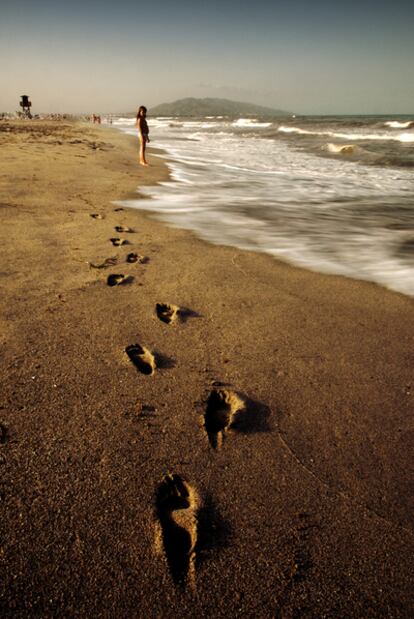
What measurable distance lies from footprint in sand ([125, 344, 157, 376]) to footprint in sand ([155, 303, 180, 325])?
33cm

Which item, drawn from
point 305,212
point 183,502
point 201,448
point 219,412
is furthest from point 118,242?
point 305,212

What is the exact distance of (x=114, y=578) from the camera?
1.02 m

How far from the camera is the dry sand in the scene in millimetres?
1032

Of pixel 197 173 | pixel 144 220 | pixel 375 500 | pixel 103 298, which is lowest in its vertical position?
pixel 375 500

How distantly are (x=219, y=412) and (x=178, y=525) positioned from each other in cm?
54

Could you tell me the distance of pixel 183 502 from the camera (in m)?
1.25

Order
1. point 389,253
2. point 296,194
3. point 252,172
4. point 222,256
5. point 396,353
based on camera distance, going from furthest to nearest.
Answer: point 252,172 < point 296,194 < point 389,253 < point 222,256 < point 396,353

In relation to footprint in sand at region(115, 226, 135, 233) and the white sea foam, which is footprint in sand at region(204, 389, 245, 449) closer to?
footprint in sand at region(115, 226, 135, 233)

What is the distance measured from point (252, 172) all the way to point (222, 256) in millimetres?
6733

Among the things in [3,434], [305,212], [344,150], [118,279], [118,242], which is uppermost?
[344,150]

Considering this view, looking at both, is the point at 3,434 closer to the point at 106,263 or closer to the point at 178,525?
the point at 178,525

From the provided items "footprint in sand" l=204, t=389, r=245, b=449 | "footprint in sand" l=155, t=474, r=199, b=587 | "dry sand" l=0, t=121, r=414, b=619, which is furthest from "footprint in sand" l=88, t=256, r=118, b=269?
"footprint in sand" l=155, t=474, r=199, b=587

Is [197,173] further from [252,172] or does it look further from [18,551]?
[18,551]

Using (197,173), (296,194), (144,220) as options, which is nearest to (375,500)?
(144,220)
